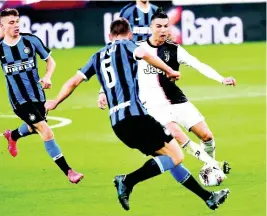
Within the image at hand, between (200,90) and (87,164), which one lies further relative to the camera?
(200,90)

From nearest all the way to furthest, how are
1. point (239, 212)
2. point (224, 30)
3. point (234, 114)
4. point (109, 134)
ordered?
point (239, 212) < point (109, 134) < point (234, 114) < point (224, 30)

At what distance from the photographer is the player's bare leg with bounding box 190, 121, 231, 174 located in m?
12.4

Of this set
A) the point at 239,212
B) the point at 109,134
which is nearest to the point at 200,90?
the point at 109,134

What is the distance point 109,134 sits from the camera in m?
16.4

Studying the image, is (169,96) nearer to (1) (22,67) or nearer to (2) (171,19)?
(1) (22,67)

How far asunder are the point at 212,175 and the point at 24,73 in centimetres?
261

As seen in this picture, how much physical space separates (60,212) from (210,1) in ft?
56.0

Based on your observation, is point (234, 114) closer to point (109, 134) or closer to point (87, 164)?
point (109, 134)

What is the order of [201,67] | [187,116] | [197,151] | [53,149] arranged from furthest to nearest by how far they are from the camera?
[53,149] → [187,116] → [197,151] → [201,67]

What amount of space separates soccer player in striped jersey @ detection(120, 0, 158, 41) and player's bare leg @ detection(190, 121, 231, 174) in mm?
6230

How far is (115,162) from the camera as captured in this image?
1398 cm

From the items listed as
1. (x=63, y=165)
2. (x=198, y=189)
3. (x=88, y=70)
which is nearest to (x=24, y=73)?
(x=63, y=165)

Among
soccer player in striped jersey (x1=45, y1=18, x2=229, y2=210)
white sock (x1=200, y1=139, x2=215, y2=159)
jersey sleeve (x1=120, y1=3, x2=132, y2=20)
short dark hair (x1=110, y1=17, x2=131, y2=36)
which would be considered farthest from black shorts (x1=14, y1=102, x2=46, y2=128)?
jersey sleeve (x1=120, y1=3, x2=132, y2=20)

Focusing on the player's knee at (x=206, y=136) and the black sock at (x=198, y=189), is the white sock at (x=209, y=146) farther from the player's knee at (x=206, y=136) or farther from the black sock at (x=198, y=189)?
the black sock at (x=198, y=189)
